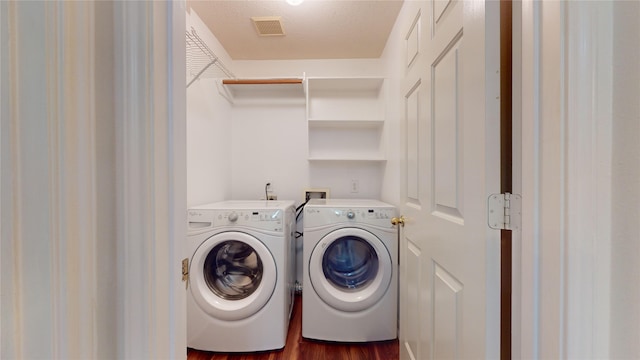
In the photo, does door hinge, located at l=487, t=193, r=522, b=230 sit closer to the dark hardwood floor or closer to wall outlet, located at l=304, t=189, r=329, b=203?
the dark hardwood floor

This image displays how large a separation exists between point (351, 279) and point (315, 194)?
0.86 m

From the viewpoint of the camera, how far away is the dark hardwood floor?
58.9 inches

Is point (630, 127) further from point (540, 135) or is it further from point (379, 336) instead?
point (379, 336)

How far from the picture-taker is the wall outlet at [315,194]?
2.27m

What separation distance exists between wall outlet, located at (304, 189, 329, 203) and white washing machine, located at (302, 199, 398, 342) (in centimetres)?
67

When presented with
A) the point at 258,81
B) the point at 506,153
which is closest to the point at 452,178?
the point at 506,153

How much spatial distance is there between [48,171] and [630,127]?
0.96 meters

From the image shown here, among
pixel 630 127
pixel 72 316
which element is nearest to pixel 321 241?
pixel 72 316

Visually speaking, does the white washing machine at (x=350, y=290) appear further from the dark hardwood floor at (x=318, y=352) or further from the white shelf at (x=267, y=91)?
the white shelf at (x=267, y=91)

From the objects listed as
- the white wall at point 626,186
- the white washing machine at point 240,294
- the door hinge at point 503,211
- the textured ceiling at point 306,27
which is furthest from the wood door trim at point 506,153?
the textured ceiling at point 306,27

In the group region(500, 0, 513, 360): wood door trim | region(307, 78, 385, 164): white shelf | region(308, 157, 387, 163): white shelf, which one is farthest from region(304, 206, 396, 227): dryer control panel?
region(500, 0, 513, 360): wood door trim

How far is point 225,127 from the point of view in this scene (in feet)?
7.16

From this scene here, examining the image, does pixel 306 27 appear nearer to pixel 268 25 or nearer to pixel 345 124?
pixel 268 25

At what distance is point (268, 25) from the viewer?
1.77 meters
